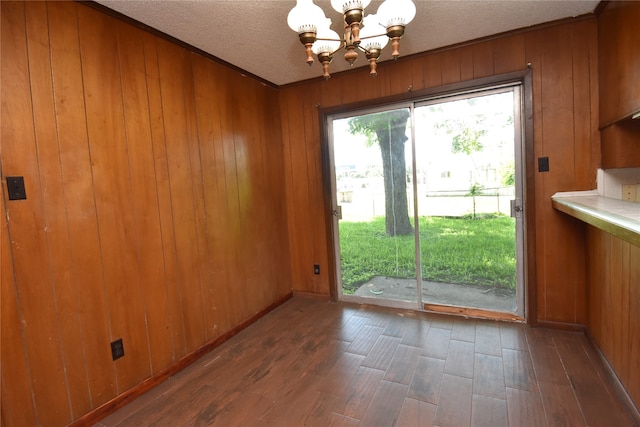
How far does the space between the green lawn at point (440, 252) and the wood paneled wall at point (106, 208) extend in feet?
4.18

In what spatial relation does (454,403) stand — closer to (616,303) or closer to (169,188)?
(616,303)

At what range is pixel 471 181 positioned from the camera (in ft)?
9.07

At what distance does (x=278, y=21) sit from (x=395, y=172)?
1.70 metres

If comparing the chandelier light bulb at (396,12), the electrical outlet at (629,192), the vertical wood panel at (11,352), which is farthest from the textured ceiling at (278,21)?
the electrical outlet at (629,192)

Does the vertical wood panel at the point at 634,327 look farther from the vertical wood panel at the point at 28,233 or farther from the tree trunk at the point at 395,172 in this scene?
the vertical wood panel at the point at 28,233

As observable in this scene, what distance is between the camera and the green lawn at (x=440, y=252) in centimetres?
274

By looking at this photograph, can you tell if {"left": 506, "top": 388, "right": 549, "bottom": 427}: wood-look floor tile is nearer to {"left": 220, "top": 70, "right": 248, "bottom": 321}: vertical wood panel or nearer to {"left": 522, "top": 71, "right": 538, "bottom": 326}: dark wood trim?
{"left": 522, "top": 71, "right": 538, "bottom": 326}: dark wood trim

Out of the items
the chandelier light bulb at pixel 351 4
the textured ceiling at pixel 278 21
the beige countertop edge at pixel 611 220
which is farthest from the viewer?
the textured ceiling at pixel 278 21

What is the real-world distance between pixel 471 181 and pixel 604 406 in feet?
5.80

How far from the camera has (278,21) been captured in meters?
2.08

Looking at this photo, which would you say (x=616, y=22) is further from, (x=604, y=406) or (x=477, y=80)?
(x=604, y=406)

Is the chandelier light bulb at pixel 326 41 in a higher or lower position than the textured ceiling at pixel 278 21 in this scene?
lower

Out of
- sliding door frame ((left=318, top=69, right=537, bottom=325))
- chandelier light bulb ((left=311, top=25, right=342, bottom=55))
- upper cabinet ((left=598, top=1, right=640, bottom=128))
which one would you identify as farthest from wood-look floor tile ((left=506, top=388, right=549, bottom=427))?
chandelier light bulb ((left=311, top=25, right=342, bottom=55))

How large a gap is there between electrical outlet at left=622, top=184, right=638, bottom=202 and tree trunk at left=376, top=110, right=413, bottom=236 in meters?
1.56
